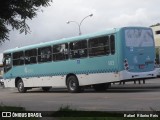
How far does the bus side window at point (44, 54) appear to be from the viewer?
26.6 metres

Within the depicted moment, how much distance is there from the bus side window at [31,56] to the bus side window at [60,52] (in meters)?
2.25

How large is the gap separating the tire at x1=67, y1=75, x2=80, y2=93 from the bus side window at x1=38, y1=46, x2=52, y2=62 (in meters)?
2.24

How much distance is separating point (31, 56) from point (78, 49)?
16.5ft

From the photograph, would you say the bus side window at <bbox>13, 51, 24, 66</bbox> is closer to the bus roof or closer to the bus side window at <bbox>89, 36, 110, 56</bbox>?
the bus roof

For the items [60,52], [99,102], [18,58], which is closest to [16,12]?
[99,102]

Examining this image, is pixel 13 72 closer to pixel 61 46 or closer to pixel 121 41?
pixel 61 46

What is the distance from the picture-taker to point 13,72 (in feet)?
100

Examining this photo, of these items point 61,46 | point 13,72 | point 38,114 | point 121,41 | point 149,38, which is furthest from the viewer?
point 13,72

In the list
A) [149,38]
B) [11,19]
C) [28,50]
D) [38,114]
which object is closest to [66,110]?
[38,114]

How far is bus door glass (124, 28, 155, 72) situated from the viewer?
22.0 meters

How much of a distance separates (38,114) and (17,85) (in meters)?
21.5

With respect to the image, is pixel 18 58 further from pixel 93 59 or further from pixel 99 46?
pixel 99 46

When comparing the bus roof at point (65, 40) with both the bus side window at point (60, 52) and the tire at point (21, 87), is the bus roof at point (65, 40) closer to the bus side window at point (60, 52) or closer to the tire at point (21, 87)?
the bus side window at point (60, 52)

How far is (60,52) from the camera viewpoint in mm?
25766
